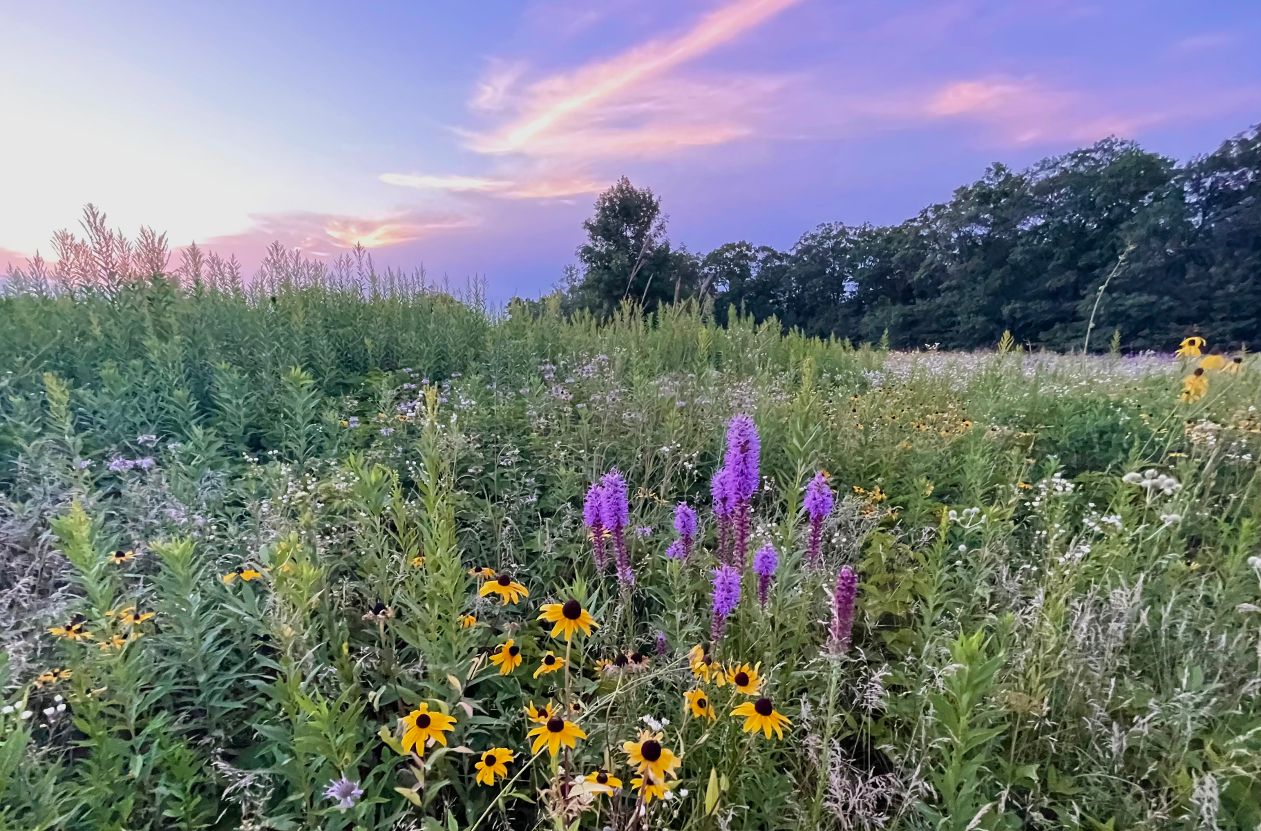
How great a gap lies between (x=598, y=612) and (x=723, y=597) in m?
0.58

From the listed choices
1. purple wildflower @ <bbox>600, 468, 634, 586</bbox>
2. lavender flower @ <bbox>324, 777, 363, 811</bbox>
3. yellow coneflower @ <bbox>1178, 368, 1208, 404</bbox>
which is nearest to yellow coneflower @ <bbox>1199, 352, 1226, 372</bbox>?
yellow coneflower @ <bbox>1178, 368, 1208, 404</bbox>

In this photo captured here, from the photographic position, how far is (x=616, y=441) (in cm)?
344

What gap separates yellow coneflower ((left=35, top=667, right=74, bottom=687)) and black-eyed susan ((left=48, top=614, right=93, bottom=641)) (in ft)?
0.27

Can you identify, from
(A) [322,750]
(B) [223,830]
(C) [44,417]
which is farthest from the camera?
(C) [44,417]

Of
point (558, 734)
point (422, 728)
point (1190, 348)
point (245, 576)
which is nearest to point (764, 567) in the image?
point (558, 734)

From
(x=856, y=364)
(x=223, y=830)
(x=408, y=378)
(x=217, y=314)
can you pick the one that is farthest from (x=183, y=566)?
(x=856, y=364)

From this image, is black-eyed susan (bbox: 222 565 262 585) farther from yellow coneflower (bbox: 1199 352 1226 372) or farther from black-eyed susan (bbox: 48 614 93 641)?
yellow coneflower (bbox: 1199 352 1226 372)

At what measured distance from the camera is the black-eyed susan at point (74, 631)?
1.52m

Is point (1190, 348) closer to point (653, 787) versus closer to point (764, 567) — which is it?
point (764, 567)

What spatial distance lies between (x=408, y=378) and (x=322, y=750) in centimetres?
376

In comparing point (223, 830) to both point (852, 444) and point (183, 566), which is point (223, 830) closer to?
point (183, 566)

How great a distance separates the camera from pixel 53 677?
5.25 feet

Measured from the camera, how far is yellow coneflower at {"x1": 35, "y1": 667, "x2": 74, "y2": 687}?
1523 millimetres

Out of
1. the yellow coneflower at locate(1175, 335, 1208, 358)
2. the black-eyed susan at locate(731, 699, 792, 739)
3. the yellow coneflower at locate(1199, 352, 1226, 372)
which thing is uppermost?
the yellow coneflower at locate(1175, 335, 1208, 358)
